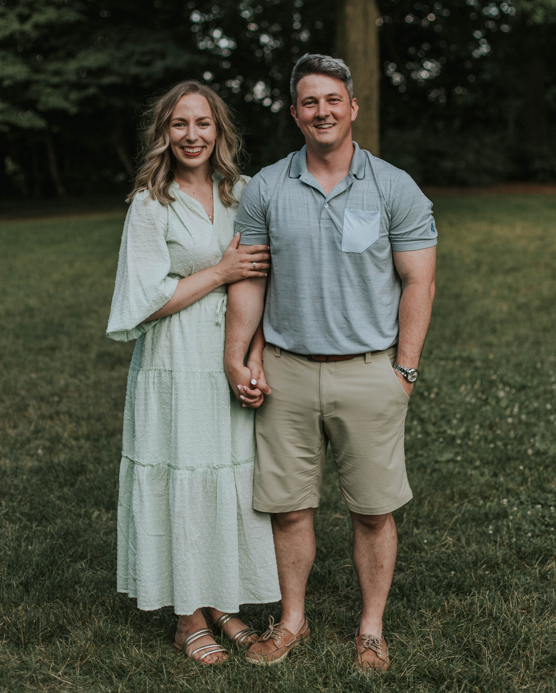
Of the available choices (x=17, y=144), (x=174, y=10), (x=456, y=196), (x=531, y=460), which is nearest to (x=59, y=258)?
(x=531, y=460)

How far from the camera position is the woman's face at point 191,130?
8.48ft

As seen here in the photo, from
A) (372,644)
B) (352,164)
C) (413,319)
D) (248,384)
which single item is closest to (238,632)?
(372,644)

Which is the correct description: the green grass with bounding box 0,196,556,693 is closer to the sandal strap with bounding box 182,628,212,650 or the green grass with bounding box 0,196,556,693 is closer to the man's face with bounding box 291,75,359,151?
the sandal strap with bounding box 182,628,212,650

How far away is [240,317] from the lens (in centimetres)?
260

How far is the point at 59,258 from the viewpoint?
479 inches

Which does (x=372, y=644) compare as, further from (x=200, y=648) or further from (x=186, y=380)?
(x=186, y=380)

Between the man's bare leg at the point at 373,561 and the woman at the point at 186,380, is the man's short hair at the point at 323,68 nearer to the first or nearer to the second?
the woman at the point at 186,380

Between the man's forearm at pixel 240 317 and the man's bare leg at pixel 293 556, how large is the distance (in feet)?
2.21

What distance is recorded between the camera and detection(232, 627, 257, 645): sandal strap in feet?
9.33

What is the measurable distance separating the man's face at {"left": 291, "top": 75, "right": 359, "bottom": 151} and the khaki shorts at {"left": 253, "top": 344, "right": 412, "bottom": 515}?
2.51 feet

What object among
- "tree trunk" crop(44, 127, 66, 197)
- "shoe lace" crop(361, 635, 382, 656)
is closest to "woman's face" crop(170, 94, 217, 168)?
"shoe lace" crop(361, 635, 382, 656)

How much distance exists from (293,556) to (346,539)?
2.93 ft

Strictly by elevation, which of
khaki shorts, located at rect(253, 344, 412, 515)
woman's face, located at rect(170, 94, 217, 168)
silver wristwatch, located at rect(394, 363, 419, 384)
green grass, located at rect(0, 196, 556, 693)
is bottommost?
green grass, located at rect(0, 196, 556, 693)

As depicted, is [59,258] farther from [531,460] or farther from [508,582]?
[508,582]
